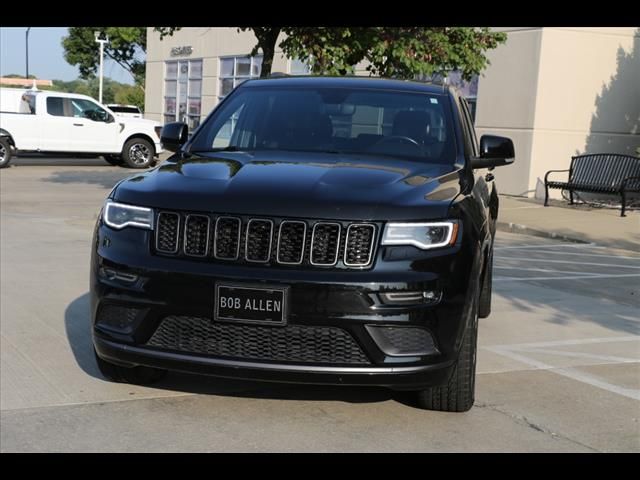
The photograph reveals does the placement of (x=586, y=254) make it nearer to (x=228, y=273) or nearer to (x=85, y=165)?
(x=228, y=273)

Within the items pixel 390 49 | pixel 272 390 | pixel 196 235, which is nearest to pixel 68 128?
pixel 390 49

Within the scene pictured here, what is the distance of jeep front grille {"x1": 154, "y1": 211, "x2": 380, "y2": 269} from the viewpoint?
12.5 feet

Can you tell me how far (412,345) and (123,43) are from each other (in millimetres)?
55432

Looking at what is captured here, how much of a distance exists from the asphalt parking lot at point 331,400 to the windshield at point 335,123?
1.38 meters

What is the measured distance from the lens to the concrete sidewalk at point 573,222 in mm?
12334

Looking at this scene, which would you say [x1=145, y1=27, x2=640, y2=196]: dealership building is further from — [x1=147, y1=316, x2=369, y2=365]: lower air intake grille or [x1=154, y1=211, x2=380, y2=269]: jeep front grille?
[x1=147, y1=316, x2=369, y2=365]: lower air intake grille

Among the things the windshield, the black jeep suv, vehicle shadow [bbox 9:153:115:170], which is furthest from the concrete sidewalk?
vehicle shadow [bbox 9:153:115:170]

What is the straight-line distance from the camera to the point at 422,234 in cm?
385

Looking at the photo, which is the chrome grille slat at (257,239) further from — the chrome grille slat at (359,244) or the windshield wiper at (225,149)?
the windshield wiper at (225,149)

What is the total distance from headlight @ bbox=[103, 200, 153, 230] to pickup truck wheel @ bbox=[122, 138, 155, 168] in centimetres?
2060

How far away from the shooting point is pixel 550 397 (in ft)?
15.5

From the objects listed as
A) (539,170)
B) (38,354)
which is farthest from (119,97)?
(38,354)

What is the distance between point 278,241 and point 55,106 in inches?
831
